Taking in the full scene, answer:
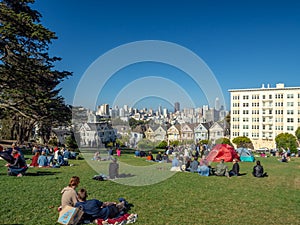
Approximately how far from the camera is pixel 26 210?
7.76 m

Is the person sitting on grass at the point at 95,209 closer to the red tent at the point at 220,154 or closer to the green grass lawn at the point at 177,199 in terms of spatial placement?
the green grass lawn at the point at 177,199

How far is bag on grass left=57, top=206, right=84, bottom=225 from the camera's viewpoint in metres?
6.86

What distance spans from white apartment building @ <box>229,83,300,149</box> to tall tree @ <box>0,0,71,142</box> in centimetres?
6094

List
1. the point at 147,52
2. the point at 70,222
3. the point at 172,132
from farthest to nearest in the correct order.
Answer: the point at 172,132
the point at 147,52
the point at 70,222

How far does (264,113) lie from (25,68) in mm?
66999

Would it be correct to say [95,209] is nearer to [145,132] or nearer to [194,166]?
[194,166]

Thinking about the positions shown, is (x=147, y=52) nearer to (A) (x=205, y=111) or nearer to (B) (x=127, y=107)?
(B) (x=127, y=107)

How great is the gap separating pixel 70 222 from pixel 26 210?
1.67 metres

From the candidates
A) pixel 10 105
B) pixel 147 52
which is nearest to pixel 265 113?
pixel 10 105

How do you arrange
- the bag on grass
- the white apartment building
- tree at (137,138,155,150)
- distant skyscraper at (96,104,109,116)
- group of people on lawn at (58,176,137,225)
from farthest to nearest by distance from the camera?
the white apartment building → tree at (137,138,155,150) → distant skyscraper at (96,104,109,116) → group of people on lawn at (58,176,137,225) → the bag on grass

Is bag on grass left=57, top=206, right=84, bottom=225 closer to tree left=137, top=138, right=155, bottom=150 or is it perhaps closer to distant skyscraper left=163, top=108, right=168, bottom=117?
distant skyscraper left=163, top=108, right=168, bottom=117

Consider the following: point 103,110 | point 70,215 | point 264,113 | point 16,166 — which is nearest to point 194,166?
point 103,110

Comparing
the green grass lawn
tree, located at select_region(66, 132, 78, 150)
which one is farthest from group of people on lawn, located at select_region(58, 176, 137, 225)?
tree, located at select_region(66, 132, 78, 150)

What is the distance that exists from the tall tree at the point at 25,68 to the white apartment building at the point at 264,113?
60944 millimetres
